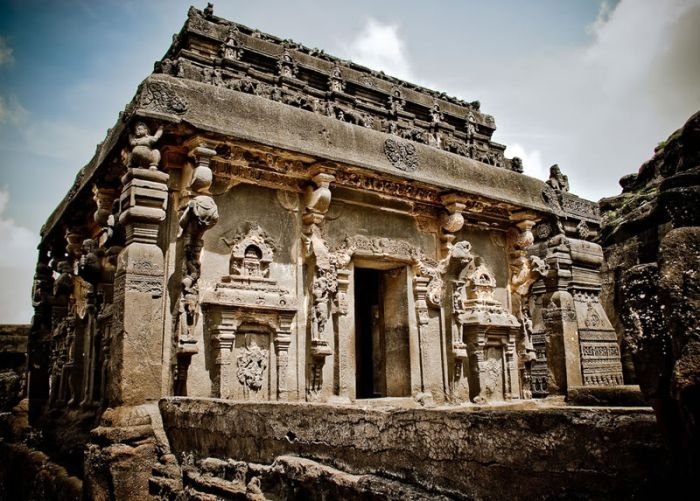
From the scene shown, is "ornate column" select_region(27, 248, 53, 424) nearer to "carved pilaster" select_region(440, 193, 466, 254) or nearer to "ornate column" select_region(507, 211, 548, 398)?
"carved pilaster" select_region(440, 193, 466, 254)

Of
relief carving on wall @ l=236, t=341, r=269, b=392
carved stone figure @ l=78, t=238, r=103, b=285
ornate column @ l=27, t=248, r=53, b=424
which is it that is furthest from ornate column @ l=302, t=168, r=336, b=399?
ornate column @ l=27, t=248, r=53, b=424

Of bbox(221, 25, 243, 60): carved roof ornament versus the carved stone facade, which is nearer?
the carved stone facade

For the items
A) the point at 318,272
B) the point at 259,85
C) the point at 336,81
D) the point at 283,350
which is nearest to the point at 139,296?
the point at 283,350

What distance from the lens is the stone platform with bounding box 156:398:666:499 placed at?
2111 millimetres

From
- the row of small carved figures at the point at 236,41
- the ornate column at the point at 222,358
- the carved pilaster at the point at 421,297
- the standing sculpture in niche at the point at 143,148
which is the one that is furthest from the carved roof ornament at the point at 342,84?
the ornate column at the point at 222,358

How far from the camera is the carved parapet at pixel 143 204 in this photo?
602cm

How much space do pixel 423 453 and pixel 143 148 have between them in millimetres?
4604

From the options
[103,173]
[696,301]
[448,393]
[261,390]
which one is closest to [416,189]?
[448,393]

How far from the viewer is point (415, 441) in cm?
296

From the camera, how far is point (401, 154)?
8.23 meters

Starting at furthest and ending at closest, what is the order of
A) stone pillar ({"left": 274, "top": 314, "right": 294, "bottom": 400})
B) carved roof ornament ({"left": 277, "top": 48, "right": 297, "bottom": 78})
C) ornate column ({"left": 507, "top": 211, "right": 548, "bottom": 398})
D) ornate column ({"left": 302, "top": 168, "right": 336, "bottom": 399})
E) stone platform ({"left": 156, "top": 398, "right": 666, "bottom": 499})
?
carved roof ornament ({"left": 277, "top": 48, "right": 297, "bottom": 78})
ornate column ({"left": 507, "top": 211, "right": 548, "bottom": 398})
ornate column ({"left": 302, "top": 168, "right": 336, "bottom": 399})
stone pillar ({"left": 274, "top": 314, "right": 294, "bottom": 400})
stone platform ({"left": 156, "top": 398, "right": 666, "bottom": 499})

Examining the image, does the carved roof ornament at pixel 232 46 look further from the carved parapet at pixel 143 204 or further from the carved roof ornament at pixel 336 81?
the carved parapet at pixel 143 204

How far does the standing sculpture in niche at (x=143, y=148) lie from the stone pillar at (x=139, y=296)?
0.28ft

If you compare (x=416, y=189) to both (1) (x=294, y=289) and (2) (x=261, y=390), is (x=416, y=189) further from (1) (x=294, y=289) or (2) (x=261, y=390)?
(2) (x=261, y=390)
